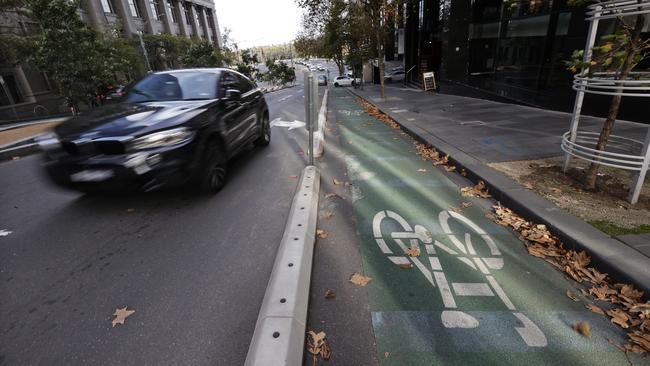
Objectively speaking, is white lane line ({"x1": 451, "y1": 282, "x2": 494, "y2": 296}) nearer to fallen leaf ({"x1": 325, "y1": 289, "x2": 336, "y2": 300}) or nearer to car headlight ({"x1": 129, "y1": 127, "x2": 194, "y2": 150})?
fallen leaf ({"x1": 325, "y1": 289, "x2": 336, "y2": 300})

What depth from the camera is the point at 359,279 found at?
2.79 metres

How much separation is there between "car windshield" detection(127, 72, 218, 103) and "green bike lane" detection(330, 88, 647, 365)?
10.2ft

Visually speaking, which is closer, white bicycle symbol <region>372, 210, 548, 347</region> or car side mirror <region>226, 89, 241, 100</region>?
white bicycle symbol <region>372, 210, 548, 347</region>

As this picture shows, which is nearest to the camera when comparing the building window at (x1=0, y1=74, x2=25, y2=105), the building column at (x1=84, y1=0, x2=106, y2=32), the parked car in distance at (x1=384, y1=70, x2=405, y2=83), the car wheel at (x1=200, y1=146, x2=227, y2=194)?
the car wheel at (x1=200, y1=146, x2=227, y2=194)

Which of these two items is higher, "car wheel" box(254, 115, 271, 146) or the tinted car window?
the tinted car window

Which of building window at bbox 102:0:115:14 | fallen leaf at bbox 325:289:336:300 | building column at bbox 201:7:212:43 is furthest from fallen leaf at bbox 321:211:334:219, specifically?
building column at bbox 201:7:212:43

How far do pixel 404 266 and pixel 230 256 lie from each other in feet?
5.85

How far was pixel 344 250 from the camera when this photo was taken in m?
3.25

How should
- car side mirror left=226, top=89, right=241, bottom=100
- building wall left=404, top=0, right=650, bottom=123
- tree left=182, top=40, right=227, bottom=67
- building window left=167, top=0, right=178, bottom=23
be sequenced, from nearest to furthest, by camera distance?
car side mirror left=226, top=89, right=241, bottom=100 → building wall left=404, top=0, right=650, bottom=123 → tree left=182, top=40, right=227, bottom=67 → building window left=167, top=0, right=178, bottom=23

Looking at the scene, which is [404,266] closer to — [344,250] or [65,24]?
[344,250]

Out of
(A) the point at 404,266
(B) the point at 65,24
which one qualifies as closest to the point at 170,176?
(A) the point at 404,266

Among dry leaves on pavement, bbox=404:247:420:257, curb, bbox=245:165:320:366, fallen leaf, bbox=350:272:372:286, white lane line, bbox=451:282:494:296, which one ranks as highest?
curb, bbox=245:165:320:366

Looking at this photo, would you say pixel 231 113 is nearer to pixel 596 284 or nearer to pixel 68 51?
pixel 596 284

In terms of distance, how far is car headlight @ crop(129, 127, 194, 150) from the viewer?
359 cm
